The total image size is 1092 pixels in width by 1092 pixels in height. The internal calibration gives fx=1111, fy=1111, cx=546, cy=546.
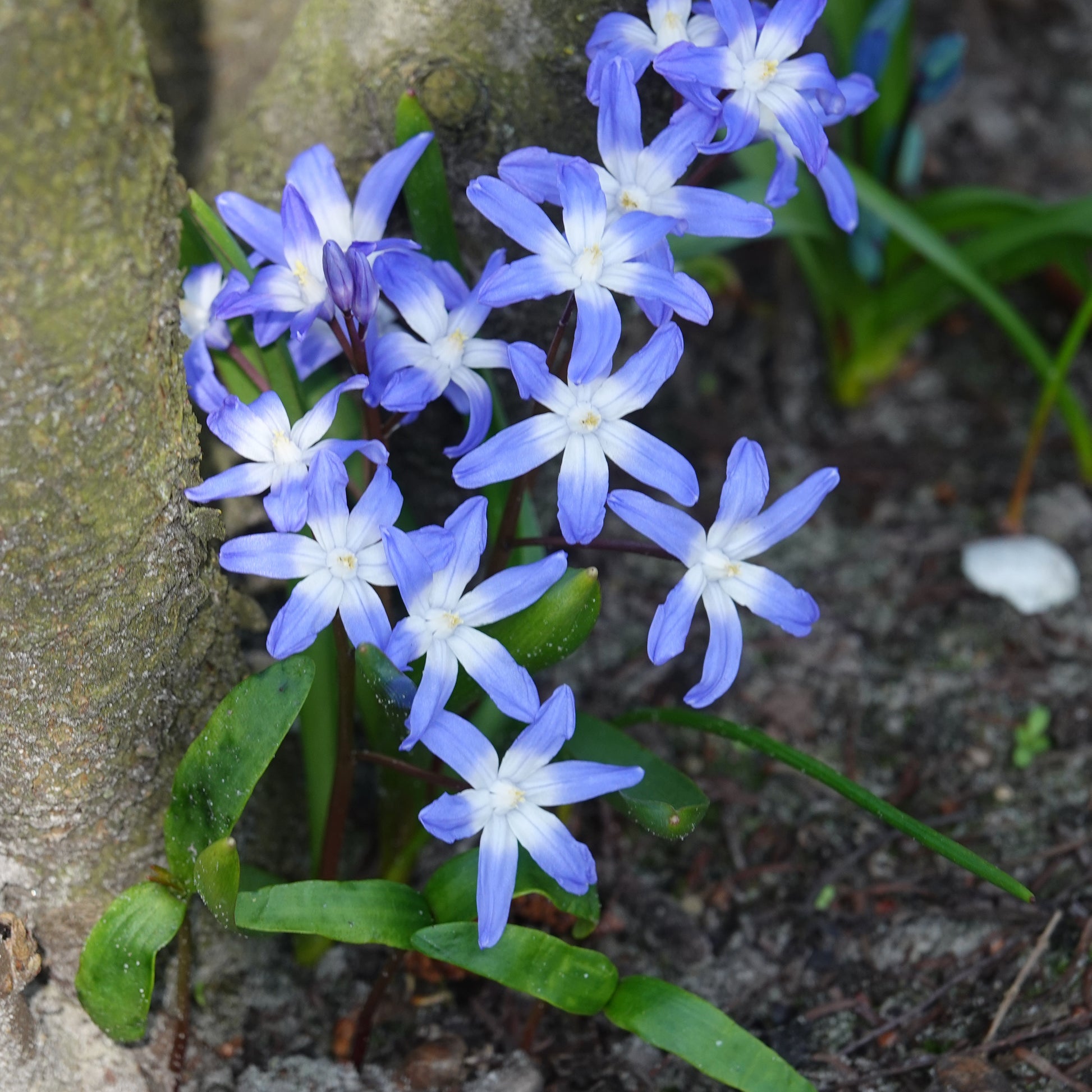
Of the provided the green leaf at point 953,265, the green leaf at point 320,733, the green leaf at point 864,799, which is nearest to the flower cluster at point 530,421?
the green leaf at point 864,799

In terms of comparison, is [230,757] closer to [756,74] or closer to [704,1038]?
[704,1038]

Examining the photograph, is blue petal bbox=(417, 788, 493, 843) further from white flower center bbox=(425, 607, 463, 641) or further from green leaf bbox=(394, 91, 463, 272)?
green leaf bbox=(394, 91, 463, 272)

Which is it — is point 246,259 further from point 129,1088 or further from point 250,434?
point 129,1088

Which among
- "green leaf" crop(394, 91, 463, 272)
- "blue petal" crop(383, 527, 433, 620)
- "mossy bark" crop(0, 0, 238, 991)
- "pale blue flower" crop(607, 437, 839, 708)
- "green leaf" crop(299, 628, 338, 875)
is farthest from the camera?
"green leaf" crop(299, 628, 338, 875)

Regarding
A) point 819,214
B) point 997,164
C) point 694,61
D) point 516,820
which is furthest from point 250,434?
point 997,164

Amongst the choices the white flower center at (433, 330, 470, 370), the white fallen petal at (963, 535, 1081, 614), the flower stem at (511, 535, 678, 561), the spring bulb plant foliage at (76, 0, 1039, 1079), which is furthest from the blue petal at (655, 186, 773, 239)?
the white fallen petal at (963, 535, 1081, 614)
